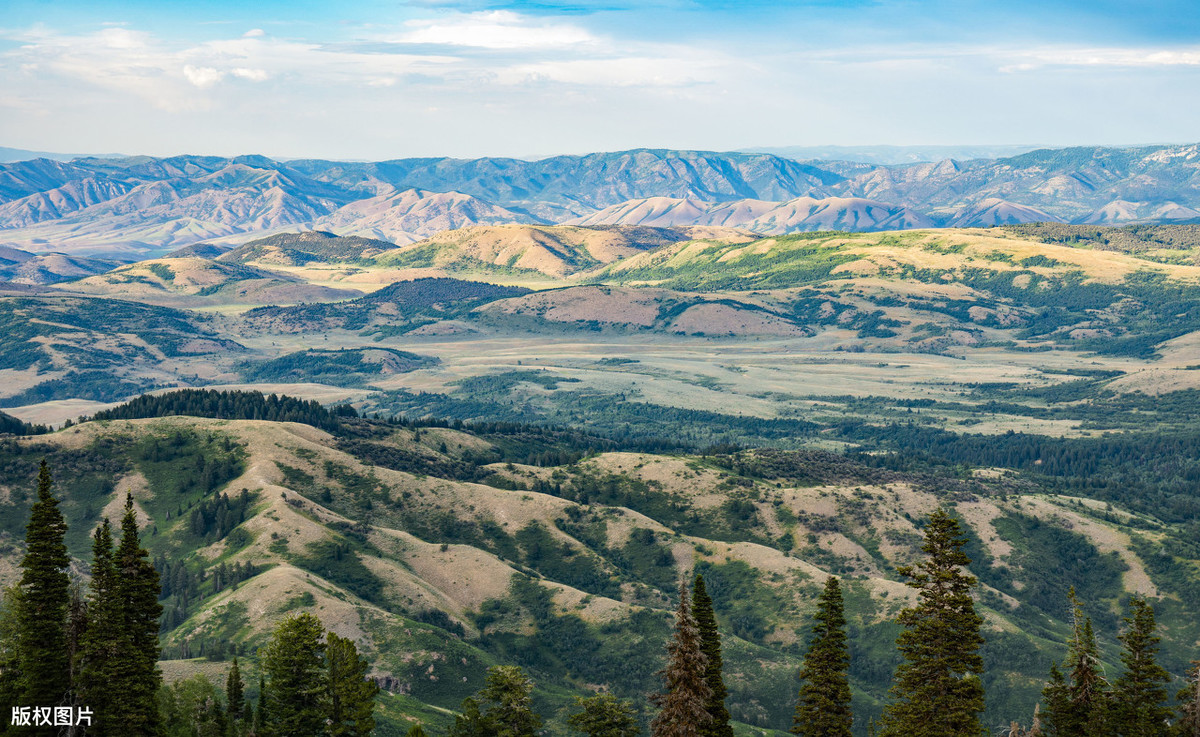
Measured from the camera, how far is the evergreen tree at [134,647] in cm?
7200

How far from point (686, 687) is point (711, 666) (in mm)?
6044

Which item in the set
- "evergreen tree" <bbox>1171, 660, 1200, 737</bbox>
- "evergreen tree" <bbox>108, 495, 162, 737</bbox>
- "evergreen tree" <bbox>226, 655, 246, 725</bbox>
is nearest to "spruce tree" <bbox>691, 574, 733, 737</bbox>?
"evergreen tree" <bbox>1171, 660, 1200, 737</bbox>

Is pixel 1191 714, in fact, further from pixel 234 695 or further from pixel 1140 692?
pixel 234 695

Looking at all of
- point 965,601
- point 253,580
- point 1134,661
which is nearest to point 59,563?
point 965,601

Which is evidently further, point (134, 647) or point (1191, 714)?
point (1191, 714)

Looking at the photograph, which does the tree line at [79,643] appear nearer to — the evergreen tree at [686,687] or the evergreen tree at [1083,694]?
the evergreen tree at [686,687]

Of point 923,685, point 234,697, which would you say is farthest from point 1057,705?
point 234,697

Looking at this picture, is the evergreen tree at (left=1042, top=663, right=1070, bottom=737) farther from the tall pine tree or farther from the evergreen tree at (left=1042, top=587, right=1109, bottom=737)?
the tall pine tree

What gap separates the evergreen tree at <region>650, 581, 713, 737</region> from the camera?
67.1 metres

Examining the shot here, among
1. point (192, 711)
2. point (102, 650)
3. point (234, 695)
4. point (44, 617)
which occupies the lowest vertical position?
point (192, 711)

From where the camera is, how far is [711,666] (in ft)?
241

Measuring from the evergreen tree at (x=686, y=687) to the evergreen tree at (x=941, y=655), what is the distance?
11.1m

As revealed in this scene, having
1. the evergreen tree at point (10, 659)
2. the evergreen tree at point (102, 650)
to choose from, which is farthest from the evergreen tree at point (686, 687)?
the evergreen tree at point (10, 659)

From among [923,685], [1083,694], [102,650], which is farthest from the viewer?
[1083,694]
